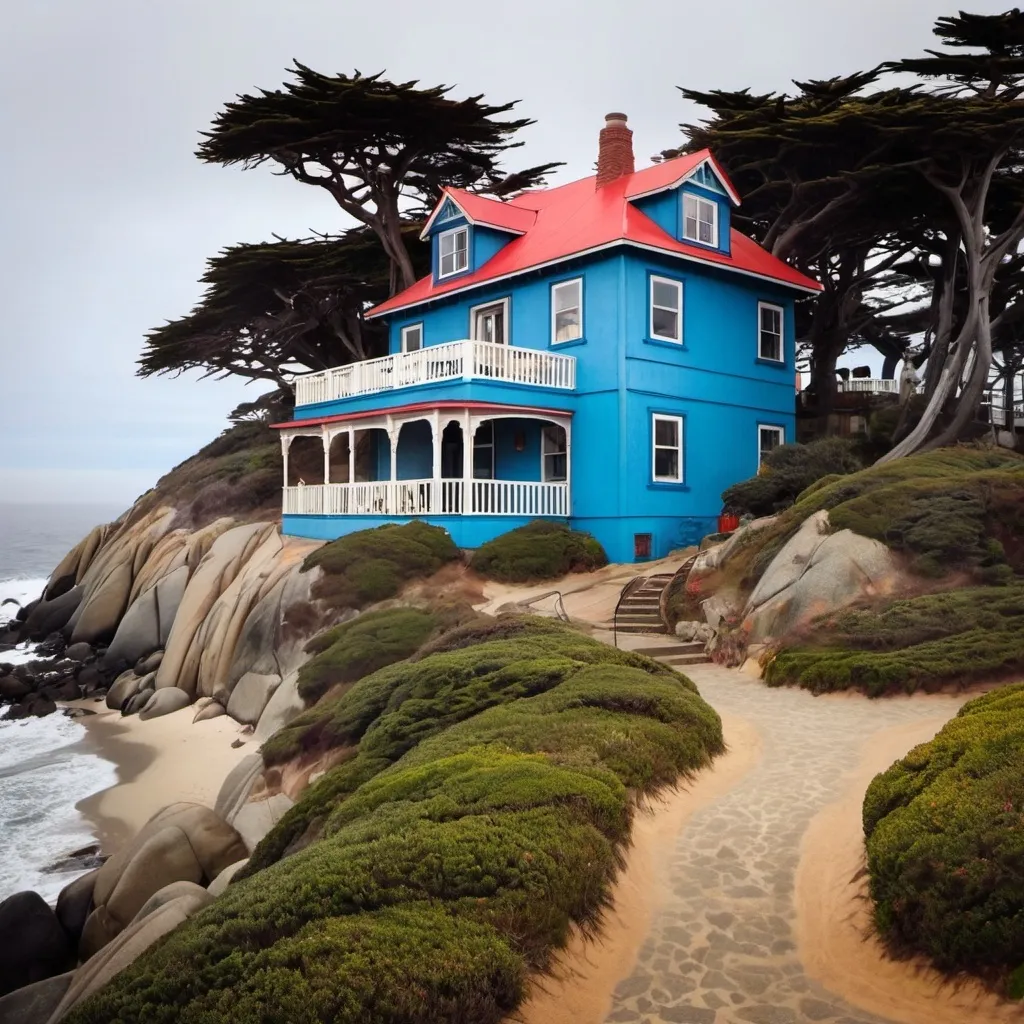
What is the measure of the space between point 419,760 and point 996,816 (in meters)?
4.68

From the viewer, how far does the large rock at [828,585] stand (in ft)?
48.4

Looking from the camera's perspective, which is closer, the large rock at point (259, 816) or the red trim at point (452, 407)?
the large rock at point (259, 816)

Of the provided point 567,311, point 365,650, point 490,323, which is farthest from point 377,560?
point 490,323

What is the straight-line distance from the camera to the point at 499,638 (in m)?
13.3

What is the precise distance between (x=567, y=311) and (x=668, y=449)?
437cm

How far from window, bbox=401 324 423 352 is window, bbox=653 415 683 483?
28.8ft

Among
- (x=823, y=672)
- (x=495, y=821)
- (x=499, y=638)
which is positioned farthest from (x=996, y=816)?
(x=499, y=638)

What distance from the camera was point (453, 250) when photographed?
93.4 feet

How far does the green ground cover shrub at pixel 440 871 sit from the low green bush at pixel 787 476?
40.5 feet

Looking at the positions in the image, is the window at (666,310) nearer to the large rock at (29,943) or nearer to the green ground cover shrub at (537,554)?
the green ground cover shrub at (537,554)

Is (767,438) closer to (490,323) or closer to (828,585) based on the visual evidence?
(490,323)

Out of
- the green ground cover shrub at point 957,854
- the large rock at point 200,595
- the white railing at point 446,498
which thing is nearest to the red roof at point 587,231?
the white railing at point 446,498

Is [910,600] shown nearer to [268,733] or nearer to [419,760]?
[419,760]

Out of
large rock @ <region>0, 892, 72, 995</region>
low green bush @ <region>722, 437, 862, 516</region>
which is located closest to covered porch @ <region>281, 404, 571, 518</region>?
low green bush @ <region>722, 437, 862, 516</region>
